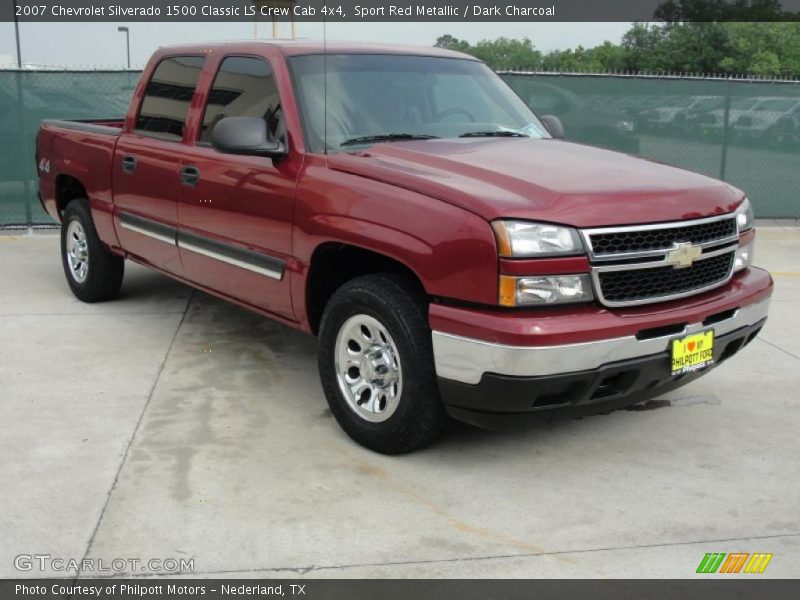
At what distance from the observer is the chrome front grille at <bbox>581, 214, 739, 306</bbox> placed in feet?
12.1

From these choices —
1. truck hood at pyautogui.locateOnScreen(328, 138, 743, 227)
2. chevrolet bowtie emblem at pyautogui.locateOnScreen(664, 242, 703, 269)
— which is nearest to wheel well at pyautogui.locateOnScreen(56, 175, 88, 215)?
truck hood at pyautogui.locateOnScreen(328, 138, 743, 227)

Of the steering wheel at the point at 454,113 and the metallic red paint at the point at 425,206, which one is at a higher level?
the steering wheel at the point at 454,113

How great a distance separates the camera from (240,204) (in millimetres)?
4902

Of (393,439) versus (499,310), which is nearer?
(499,310)

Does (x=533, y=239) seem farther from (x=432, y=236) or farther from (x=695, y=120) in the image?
(x=695, y=120)

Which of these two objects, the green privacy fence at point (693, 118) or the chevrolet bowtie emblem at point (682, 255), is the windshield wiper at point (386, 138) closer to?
the chevrolet bowtie emblem at point (682, 255)

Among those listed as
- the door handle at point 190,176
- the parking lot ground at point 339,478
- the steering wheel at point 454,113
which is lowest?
the parking lot ground at point 339,478

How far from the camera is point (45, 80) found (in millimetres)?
10352

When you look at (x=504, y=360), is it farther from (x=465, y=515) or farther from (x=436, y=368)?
(x=465, y=515)

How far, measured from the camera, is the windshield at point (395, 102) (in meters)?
4.68

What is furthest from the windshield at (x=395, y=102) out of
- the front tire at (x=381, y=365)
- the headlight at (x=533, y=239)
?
the headlight at (x=533, y=239)

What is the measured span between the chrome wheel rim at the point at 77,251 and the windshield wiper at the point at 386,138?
3.11m

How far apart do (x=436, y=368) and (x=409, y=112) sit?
1703 mm

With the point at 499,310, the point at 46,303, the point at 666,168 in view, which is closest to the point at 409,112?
the point at 666,168
